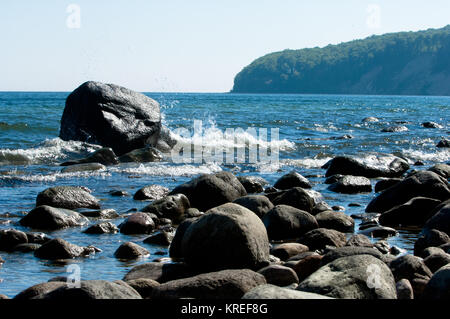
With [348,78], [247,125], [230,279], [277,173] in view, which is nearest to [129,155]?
[277,173]

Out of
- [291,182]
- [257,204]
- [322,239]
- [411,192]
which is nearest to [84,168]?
[291,182]

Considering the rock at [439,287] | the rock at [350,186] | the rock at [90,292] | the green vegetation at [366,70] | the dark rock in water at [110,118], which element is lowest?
the rock at [350,186]

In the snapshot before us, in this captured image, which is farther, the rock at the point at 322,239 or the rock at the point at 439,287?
the rock at the point at 322,239

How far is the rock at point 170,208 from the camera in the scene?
868 cm

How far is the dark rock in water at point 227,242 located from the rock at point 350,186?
563cm

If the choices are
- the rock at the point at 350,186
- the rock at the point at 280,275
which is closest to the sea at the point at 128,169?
the rock at the point at 350,186

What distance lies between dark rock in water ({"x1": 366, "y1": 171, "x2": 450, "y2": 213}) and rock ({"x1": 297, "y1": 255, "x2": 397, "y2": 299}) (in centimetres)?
486

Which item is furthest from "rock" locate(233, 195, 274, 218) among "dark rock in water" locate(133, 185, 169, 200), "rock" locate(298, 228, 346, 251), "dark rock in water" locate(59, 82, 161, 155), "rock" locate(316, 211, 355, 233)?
"dark rock in water" locate(59, 82, 161, 155)

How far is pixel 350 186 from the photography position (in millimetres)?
11445

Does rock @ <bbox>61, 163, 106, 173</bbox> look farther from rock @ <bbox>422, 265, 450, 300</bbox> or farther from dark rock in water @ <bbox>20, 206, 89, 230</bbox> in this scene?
rock @ <bbox>422, 265, 450, 300</bbox>

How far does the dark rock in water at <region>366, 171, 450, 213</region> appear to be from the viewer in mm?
9461

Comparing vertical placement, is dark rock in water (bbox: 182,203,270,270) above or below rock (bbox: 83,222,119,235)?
above

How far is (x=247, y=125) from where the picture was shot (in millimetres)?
28406

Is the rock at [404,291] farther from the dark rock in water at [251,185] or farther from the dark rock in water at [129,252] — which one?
the dark rock in water at [251,185]
